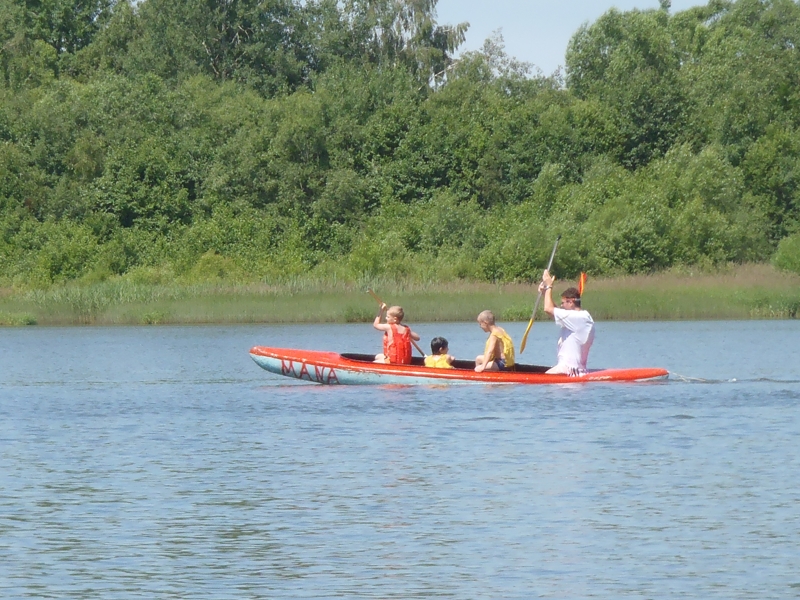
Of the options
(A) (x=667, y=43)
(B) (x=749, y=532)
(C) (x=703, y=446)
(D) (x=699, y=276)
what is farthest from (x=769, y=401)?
(A) (x=667, y=43)

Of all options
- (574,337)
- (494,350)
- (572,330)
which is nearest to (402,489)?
(572,330)

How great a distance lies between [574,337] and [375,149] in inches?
1628

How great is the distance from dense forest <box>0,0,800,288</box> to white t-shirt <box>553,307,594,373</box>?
90.5 ft

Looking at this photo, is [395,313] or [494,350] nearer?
[494,350]

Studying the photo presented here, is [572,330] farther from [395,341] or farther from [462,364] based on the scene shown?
[395,341]

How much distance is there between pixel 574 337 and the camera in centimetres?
1870

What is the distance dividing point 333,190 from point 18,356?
95.1 feet

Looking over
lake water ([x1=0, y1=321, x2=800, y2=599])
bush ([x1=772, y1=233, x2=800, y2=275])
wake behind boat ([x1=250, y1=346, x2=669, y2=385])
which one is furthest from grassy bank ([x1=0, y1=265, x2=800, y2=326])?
wake behind boat ([x1=250, y1=346, x2=669, y2=385])

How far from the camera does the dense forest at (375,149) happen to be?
5188 centimetres

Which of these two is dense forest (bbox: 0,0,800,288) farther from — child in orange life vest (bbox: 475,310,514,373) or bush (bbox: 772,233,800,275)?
child in orange life vest (bbox: 475,310,514,373)

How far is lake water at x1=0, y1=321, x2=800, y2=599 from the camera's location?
8984 mm

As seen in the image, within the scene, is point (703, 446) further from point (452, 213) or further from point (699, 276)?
point (452, 213)

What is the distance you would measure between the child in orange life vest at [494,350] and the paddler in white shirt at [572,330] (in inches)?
25.2

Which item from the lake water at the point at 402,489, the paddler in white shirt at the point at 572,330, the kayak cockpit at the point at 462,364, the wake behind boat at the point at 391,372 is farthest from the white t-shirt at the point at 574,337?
the kayak cockpit at the point at 462,364
